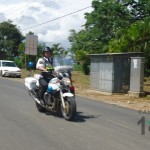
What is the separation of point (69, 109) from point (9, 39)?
5633 cm

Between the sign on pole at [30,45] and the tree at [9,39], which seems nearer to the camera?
the sign on pole at [30,45]

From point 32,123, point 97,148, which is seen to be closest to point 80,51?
point 32,123

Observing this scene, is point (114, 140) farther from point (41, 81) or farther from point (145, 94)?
point (145, 94)

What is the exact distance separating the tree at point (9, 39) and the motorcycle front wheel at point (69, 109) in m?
54.6

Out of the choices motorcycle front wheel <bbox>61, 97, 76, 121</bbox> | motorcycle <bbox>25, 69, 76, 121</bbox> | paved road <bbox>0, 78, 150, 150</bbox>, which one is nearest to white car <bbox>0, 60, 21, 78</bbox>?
paved road <bbox>0, 78, 150, 150</bbox>

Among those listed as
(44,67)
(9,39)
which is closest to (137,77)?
(44,67)

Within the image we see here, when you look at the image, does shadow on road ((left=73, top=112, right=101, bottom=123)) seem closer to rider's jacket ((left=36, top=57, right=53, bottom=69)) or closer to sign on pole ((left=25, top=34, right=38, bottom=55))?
rider's jacket ((left=36, top=57, right=53, bottom=69))

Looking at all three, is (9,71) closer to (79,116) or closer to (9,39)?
(79,116)

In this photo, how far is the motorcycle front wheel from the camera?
9.76 m

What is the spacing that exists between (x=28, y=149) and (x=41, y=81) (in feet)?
13.8

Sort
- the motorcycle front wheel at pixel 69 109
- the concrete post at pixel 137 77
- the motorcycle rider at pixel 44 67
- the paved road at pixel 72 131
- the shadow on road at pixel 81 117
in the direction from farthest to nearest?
the concrete post at pixel 137 77
the motorcycle rider at pixel 44 67
the shadow on road at pixel 81 117
the motorcycle front wheel at pixel 69 109
the paved road at pixel 72 131

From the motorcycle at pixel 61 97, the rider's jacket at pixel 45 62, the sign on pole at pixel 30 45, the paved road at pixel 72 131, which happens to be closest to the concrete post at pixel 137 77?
the paved road at pixel 72 131

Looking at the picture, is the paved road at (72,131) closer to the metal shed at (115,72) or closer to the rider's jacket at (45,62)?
the rider's jacket at (45,62)

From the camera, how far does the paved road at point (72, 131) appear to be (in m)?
7.35
